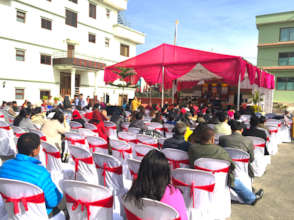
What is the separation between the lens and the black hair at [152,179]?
1.60 m

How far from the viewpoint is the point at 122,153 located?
12.0 feet

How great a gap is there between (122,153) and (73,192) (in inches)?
74.8

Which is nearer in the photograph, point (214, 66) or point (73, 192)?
point (73, 192)

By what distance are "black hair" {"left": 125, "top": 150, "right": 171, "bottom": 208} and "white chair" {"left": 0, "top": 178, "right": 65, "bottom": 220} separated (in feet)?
2.61

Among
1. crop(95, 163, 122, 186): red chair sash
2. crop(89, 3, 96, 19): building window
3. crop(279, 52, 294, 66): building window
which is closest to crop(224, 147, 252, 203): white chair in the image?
crop(95, 163, 122, 186): red chair sash

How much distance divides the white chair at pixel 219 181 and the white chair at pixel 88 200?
137cm

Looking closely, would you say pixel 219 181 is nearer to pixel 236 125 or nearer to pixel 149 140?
pixel 236 125

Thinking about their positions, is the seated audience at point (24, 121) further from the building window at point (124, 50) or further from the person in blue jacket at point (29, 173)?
the building window at point (124, 50)

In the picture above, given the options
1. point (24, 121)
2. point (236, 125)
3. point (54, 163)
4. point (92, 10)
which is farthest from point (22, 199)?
point (92, 10)

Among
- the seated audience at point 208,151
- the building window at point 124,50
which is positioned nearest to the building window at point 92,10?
the building window at point 124,50

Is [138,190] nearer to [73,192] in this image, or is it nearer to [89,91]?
[73,192]

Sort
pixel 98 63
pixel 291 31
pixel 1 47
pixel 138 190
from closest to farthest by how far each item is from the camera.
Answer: pixel 138 190, pixel 1 47, pixel 98 63, pixel 291 31

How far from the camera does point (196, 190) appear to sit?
2.47 meters

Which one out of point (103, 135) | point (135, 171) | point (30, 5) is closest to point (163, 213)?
point (135, 171)
